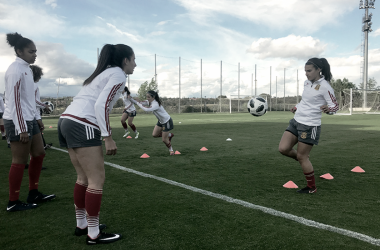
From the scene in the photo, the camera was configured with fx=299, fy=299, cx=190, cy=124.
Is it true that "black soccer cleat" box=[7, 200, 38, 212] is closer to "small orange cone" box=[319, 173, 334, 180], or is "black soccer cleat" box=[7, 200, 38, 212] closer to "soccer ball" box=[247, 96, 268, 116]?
"small orange cone" box=[319, 173, 334, 180]

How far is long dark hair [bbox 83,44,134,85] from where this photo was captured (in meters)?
2.84

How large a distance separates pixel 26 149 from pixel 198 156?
4.61m

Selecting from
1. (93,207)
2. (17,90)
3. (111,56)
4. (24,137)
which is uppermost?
(111,56)

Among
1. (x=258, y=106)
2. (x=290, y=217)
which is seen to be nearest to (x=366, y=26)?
(x=258, y=106)

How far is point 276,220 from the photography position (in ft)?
11.3

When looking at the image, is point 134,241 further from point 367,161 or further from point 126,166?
point 367,161

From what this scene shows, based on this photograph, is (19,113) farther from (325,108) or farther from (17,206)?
(325,108)

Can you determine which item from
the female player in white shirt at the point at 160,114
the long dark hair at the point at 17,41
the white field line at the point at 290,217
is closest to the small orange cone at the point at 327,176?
the white field line at the point at 290,217

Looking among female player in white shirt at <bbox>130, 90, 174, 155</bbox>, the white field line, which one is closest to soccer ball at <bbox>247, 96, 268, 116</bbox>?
female player in white shirt at <bbox>130, 90, 174, 155</bbox>

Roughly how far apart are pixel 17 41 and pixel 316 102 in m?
4.34

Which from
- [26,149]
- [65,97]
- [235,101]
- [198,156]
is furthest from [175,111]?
[26,149]

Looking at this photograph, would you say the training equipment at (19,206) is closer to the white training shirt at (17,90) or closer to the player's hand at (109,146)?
the white training shirt at (17,90)

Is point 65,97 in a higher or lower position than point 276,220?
higher

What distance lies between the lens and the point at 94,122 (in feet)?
9.20
